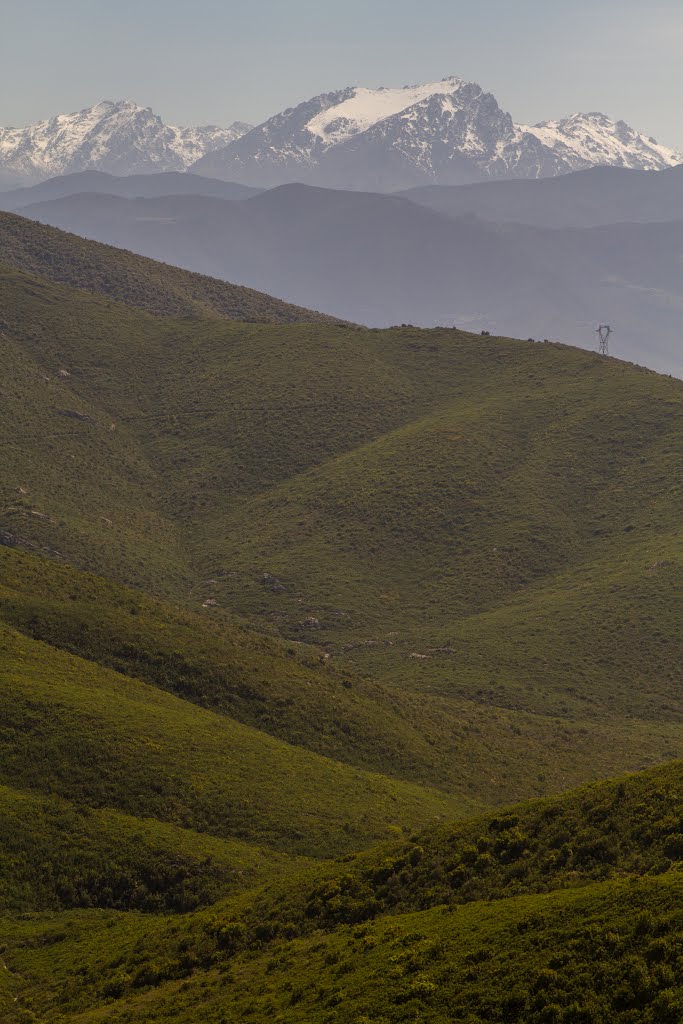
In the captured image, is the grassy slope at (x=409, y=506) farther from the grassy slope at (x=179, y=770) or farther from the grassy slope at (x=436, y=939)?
the grassy slope at (x=436, y=939)

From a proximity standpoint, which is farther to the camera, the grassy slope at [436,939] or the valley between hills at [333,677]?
the valley between hills at [333,677]

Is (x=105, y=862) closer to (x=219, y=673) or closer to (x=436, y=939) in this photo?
(x=436, y=939)

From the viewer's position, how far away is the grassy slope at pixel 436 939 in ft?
113

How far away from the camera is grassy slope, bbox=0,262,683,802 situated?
104 m

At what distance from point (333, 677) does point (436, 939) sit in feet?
180

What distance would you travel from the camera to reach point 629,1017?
31.8 meters

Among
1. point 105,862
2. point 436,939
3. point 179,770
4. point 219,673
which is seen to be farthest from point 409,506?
point 436,939

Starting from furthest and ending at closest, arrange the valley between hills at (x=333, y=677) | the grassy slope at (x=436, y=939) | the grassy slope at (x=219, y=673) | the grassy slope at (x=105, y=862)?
the grassy slope at (x=219, y=673) → the grassy slope at (x=105, y=862) → the valley between hills at (x=333, y=677) → the grassy slope at (x=436, y=939)

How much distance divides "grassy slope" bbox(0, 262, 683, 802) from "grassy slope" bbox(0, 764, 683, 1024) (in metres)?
31.2

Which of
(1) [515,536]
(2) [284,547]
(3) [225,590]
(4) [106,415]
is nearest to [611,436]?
(1) [515,536]

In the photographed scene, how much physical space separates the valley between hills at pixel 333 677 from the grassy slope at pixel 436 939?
0.16 metres

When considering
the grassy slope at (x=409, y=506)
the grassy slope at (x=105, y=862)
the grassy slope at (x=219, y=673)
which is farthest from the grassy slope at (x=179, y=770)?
the grassy slope at (x=409, y=506)

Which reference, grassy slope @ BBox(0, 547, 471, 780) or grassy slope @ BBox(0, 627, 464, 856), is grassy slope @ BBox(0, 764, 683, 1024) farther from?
grassy slope @ BBox(0, 547, 471, 780)

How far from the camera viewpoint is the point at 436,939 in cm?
4012
